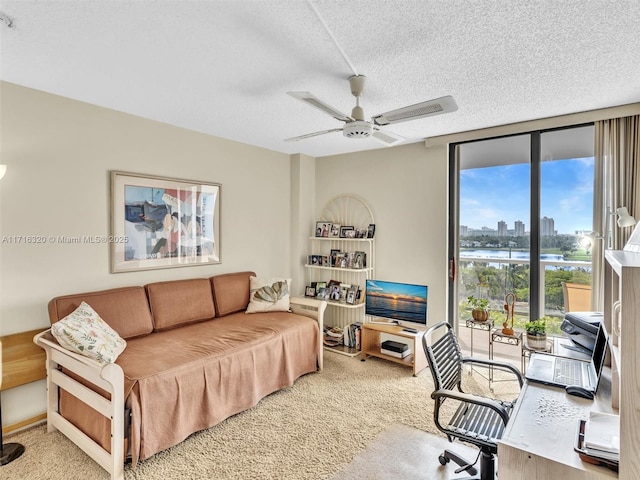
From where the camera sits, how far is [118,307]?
2.83 meters

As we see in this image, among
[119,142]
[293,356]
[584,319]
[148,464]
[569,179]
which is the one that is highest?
[119,142]

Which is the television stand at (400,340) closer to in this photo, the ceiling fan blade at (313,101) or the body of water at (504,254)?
the body of water at (504,254)

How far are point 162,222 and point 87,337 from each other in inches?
54.1

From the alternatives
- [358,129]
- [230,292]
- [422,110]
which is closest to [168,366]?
[230,292]

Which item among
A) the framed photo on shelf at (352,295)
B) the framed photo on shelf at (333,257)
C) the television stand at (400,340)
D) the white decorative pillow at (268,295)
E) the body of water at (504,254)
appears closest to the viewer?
the body of water at (504,254)

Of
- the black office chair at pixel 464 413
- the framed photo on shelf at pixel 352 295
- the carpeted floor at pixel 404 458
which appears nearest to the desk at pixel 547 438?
the black office chair at pixel 464 413

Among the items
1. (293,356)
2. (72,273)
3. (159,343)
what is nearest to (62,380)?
(159,343)

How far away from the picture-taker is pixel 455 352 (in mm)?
2217

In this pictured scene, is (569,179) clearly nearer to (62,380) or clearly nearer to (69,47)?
(69,47)

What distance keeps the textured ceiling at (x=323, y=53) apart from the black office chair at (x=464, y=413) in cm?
166

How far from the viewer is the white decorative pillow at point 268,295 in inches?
149

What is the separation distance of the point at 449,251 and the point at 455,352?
1.87 metres

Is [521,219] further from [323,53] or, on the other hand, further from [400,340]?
[323,53]

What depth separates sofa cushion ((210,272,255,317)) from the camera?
3.64m
